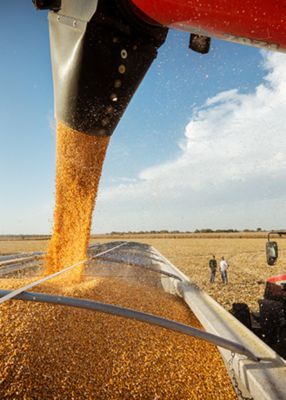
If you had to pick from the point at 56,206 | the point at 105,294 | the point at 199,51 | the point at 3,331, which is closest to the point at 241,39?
the point at 199,51

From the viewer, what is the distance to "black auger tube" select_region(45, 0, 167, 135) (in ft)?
4.25

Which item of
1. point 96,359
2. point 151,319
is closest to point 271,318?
point 151,319

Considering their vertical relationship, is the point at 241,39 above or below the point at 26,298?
above

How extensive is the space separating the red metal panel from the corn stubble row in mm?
1714

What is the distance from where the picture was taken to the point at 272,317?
12.8 feet

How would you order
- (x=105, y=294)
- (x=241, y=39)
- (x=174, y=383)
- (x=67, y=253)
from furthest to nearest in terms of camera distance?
1. (x=67, y=253)
2. (x=105, y=294)
3. (x=174, y=383)
4. (x=241, y=39)

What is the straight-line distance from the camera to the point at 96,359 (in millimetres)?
1806

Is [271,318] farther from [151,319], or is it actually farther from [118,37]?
[118,37]

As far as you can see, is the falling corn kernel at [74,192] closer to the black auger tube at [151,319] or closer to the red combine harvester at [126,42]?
the red combine harvester at [126,42]

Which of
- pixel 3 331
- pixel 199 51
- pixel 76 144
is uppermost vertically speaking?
pixel 199 51

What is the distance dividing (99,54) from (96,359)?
1637 mm

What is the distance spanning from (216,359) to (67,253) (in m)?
2.75

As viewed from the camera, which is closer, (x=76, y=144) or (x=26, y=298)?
(x=26, y=298)

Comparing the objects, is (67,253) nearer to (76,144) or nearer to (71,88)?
(76,144)
